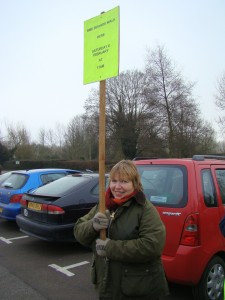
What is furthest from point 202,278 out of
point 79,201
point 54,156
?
point 54,156

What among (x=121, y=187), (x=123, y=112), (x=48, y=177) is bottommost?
(x=48, y=177)

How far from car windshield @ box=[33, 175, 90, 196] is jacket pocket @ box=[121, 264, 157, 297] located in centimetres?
425

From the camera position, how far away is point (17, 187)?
8.70 m

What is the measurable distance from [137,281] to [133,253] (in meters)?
0.23

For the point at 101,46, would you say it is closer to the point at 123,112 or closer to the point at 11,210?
the point at 11,210

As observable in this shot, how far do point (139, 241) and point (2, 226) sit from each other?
728 cm

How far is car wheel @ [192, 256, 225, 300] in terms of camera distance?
3973mm

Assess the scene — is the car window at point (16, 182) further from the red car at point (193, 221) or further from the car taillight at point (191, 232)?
the car taillight at point (191, 232)

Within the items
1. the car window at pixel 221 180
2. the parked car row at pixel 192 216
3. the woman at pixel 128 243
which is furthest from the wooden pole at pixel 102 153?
the car window at pixel 221 180

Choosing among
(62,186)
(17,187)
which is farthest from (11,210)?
(62,186)

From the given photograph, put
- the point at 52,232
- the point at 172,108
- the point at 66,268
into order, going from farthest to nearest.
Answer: the point at 172,108
the point at 52,232
the point at 66,268

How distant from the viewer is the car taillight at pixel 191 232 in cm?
388

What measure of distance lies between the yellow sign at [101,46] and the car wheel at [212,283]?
255cm

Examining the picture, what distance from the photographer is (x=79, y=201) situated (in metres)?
→ 6.64
